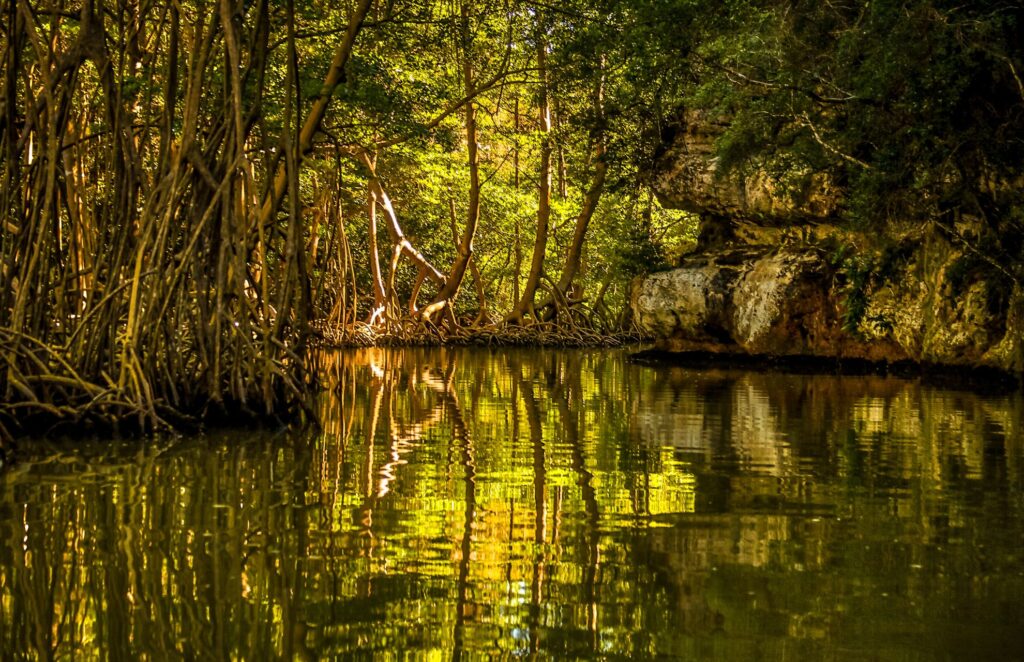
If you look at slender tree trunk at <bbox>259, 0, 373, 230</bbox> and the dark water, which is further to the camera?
slender tree trunk at <bbox>259, 0, 373, 230</bbox>

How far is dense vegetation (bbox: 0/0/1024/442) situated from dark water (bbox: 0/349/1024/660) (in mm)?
865

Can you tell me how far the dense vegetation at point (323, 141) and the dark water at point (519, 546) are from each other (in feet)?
2.84

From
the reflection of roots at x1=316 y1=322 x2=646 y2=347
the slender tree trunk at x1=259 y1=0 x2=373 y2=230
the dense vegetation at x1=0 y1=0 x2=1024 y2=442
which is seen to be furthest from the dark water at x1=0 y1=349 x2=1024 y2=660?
the reflection of roots at x1=316 y1=322 x2=646 y2=347

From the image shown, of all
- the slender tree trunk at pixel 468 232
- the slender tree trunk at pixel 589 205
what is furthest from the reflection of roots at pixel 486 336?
the slender tree trunk at pixel 589 205

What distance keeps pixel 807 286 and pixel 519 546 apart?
1394cm

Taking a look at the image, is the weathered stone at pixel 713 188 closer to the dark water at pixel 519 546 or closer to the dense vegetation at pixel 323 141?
the dense vegetation at pixel 323 141

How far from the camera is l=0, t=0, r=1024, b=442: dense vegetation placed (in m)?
7.07

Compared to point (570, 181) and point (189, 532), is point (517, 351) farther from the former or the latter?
point (189, 532)

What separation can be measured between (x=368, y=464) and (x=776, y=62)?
30.6 feet

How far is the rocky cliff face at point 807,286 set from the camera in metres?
13.8

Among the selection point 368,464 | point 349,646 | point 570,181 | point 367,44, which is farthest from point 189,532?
point 570,181

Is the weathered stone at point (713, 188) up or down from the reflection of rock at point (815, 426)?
up

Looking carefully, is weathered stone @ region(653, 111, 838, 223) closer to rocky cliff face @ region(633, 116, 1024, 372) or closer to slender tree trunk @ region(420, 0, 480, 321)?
rocky cliff face @ region(633, 116, 1024, 372)

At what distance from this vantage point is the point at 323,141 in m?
17.6
